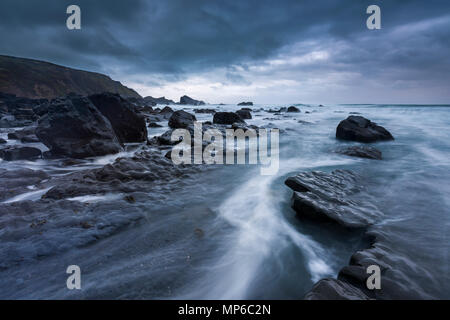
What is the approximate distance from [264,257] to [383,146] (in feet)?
32.2

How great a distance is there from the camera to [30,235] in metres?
2.69

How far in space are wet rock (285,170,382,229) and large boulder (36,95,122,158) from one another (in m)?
5.97

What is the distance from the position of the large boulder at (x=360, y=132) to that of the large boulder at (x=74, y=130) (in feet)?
35.6

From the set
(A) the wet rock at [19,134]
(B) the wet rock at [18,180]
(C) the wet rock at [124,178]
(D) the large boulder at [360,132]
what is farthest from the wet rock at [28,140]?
(D) the large boulder at [360,132]

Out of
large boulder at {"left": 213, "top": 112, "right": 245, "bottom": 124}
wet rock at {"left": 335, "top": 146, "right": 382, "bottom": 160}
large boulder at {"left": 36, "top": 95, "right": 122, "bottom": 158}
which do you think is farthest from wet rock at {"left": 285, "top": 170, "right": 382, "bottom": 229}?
large boulder at {"left": 213, "top": 112, "right": 245, "bottom": 124}

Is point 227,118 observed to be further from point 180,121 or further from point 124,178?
point 124,178

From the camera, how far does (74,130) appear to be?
21.4ft

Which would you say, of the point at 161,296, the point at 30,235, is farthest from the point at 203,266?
the point at 30,235

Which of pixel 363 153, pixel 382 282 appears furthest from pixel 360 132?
pixel 382 282

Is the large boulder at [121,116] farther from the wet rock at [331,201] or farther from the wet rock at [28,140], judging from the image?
the wet rock at [331,201]

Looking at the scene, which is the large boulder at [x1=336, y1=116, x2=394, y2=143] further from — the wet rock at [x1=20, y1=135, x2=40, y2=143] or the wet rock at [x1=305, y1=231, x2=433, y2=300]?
the wet rock at [x1=20, y1=135, x2=40, y2=143]

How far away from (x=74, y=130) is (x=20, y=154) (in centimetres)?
164

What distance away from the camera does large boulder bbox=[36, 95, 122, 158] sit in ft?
21.1
